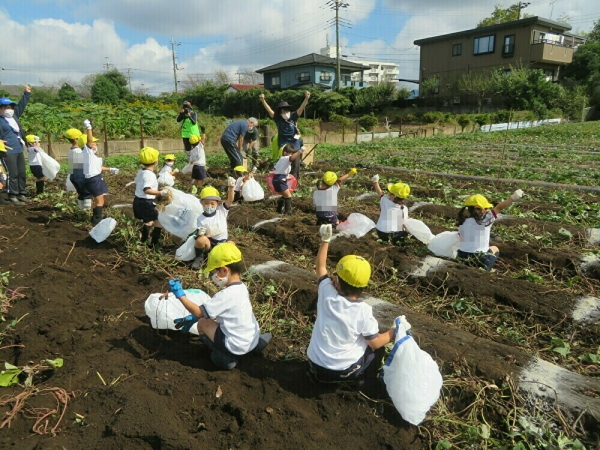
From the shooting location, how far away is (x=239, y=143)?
10484 mm

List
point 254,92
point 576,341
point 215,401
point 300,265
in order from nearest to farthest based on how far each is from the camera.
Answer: point 215,401 → point 576,341 → point 300,265 → point 254,92

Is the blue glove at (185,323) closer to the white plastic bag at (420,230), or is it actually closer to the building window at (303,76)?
the white plastic bag at (420,230)

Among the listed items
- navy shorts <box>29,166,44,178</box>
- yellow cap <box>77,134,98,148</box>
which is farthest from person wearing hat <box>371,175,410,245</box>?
navy shorts <box>29,166,44,178</box>

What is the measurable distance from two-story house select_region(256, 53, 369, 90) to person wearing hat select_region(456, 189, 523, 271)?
40253mm

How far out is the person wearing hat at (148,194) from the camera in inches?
195

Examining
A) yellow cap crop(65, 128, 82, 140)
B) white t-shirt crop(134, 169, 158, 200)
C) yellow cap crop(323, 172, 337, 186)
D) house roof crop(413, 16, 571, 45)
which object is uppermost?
house roof crop(413, 16, 571, 45)

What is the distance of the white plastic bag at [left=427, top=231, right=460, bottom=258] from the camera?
196 inches

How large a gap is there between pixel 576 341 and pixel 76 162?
608 centimetres

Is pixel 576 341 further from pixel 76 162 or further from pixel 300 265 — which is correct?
pixel 76 162

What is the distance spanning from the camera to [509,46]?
115ft

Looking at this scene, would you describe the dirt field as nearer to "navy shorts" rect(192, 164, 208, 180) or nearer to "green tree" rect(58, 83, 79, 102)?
Answer: "navy shorts" rect(192, 164, 208, 180)

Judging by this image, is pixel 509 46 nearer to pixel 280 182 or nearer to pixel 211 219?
pixel 280 182

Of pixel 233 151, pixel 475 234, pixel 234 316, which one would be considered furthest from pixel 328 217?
pixel 233 151

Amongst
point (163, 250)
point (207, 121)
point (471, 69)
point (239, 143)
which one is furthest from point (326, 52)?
point (163, 250)
